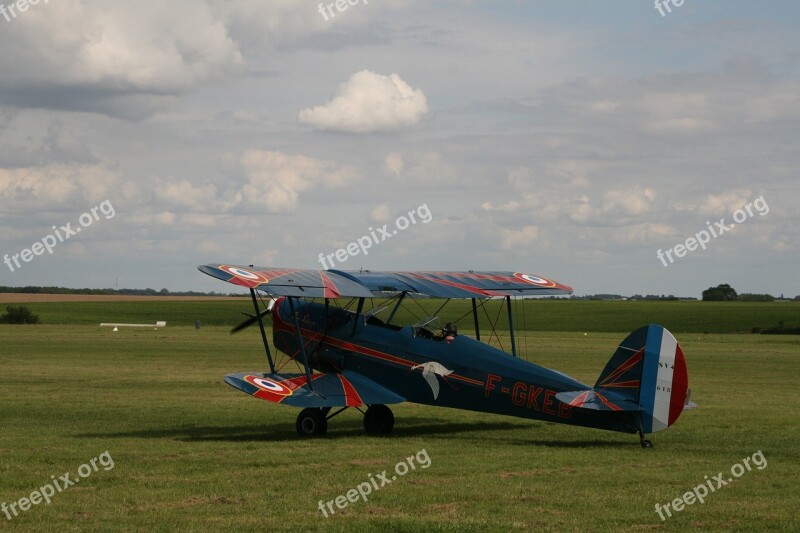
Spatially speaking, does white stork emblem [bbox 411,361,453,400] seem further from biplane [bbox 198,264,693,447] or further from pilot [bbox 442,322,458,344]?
pilot [bbox 442,322,458,344]

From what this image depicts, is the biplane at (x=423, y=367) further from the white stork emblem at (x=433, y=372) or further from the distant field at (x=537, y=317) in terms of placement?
the distant field at (x=537, y=317)

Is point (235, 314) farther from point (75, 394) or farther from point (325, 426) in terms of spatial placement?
point (325, 426)

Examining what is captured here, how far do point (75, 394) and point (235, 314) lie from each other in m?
58.1

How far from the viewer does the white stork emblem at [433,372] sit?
1520 centimetres

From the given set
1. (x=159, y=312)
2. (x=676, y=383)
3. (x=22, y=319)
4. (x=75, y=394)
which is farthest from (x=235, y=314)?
(x=676, y=383)

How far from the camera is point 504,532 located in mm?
8438

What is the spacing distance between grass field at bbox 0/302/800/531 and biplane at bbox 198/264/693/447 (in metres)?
0.53

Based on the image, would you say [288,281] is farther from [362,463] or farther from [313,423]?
[362,463]

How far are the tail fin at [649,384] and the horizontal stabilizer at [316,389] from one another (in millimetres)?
2975

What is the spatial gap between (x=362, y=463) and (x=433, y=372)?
10.2ft

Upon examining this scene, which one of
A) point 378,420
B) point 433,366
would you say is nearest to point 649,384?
point 433,366

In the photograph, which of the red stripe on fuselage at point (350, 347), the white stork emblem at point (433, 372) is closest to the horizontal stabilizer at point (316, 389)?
the red stripe on fuselage at point (350, 347)

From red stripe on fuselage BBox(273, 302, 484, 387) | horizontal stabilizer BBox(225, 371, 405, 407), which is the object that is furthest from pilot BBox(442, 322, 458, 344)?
horizontal stabilizer BBox(225, 371, 405, 407)

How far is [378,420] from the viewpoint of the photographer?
53.3 feet
